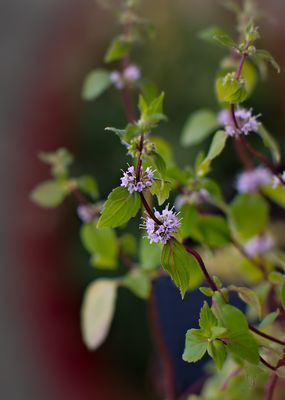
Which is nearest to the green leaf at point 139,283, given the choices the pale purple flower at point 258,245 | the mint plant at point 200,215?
the mint plant at point 200,215

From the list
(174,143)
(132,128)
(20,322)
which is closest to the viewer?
(132,128)

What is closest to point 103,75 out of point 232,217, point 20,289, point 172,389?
point 232,217

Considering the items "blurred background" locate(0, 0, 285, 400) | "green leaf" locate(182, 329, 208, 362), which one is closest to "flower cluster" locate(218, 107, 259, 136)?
"green leaf" locate(182, 329, 208, 362)

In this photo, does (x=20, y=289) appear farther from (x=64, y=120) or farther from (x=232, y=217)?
(x=232, y=217)

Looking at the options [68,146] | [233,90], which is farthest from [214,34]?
[68,146]

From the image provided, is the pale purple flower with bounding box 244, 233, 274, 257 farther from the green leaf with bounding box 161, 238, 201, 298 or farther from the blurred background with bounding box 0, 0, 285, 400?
the blurred background with bounding box 0, 0, 285, 400

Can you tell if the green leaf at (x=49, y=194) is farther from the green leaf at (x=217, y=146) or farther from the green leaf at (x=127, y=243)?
the green leaf at (x=217, y=146)
